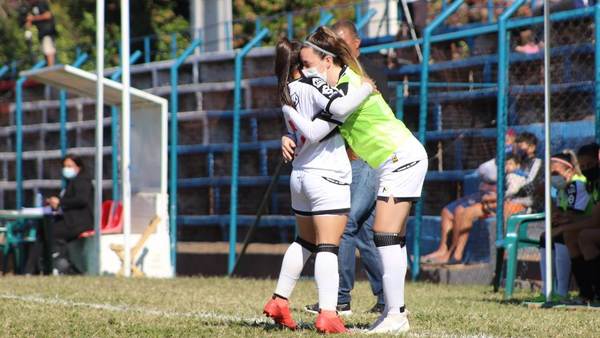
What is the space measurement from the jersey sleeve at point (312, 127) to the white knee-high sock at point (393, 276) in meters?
0.74

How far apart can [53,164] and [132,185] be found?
12.7ft

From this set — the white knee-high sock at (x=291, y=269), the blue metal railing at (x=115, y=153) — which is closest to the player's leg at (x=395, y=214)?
the white knee-high sock at (x=291, y=269)

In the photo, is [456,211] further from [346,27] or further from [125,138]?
[346,27]

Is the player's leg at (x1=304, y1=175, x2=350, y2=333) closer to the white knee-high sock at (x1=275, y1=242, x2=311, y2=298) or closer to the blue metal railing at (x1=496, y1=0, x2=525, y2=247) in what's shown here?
the white knee-high sock at (x1=275, y1=242, x2=311, y2=298)

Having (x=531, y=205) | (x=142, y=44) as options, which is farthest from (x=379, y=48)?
(x=142, y=44)

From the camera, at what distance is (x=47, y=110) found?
20.8 metres

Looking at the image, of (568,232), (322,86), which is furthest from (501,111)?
(322,86)

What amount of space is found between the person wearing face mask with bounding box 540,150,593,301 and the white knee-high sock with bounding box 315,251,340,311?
3.53 meters

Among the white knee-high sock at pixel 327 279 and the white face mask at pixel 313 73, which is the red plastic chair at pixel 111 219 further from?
the white knee-high sock at pixel 327 279

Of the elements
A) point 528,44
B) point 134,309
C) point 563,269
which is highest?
point 528,44

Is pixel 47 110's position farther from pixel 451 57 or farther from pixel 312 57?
pixel 312 57

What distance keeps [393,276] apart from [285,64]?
5.21 feet

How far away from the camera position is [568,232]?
10141 mm

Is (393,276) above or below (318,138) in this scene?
below
